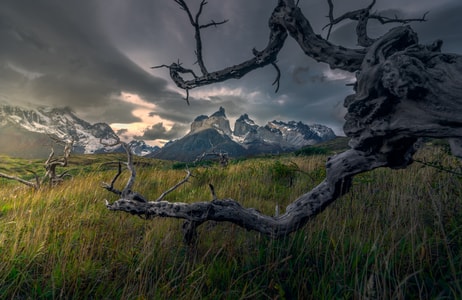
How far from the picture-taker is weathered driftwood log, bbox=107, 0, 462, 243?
1812 millimetres

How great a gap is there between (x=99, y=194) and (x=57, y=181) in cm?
301

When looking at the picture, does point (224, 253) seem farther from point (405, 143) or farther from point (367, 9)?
point (367, 9)

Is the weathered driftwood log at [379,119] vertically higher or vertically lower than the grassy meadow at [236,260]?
higher

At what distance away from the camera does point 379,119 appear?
215cm

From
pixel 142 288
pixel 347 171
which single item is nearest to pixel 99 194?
pixel 142 288

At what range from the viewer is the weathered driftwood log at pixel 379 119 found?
5.94ft

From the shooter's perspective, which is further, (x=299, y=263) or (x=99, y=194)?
(x=99, y=194)

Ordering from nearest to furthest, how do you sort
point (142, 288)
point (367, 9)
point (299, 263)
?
point (142, 288), point (299, 263), point (367, 9)

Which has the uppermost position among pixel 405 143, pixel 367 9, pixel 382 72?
pixel 367 9

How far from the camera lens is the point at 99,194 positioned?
550 cm

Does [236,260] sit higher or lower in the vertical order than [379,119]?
lower

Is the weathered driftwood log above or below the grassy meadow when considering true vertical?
above

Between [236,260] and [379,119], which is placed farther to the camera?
[236,260]

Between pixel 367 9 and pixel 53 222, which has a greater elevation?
pixel 367 9
